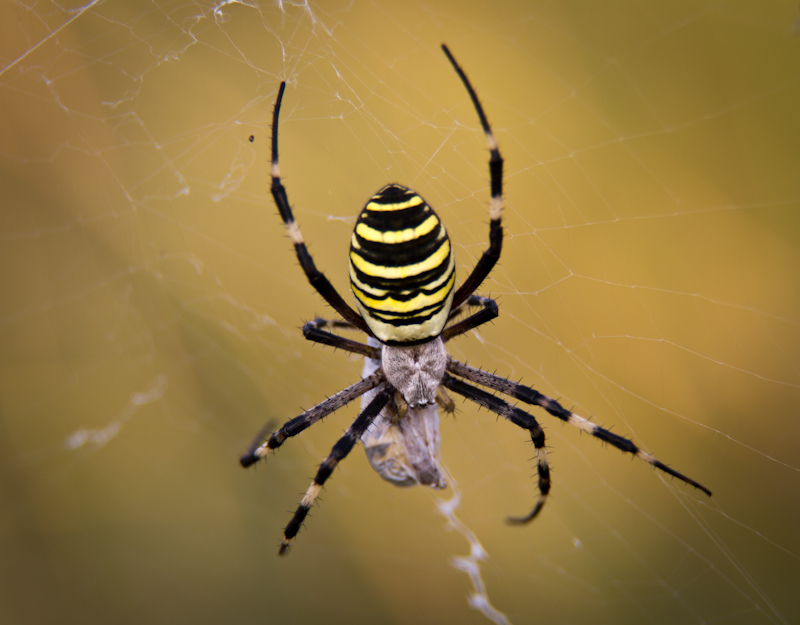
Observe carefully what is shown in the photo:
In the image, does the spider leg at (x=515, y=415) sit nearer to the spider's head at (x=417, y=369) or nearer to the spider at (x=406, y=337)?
the spider at (x=406, y=337)

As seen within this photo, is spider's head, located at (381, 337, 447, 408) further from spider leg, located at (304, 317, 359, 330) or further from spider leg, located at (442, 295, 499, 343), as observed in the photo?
spider leg, located at (304, 317, 359, 330)

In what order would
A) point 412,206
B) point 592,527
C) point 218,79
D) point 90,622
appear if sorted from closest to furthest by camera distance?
1. point 412,206
2. point 218,79
3. point 592,527
4. point 90,622

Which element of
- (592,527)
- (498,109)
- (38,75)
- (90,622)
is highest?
A: (38,75)

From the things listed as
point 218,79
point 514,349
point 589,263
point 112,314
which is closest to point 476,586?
point 514,349

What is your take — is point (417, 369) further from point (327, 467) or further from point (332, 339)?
point (327, 467)

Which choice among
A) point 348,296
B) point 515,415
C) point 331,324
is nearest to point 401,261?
point 331,324

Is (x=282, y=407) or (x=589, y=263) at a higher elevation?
(x=589, y=263)

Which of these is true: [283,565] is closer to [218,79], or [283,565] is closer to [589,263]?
[589,263]

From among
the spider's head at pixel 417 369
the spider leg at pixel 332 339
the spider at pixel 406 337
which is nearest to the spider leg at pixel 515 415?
the spider at pixel 406 337
